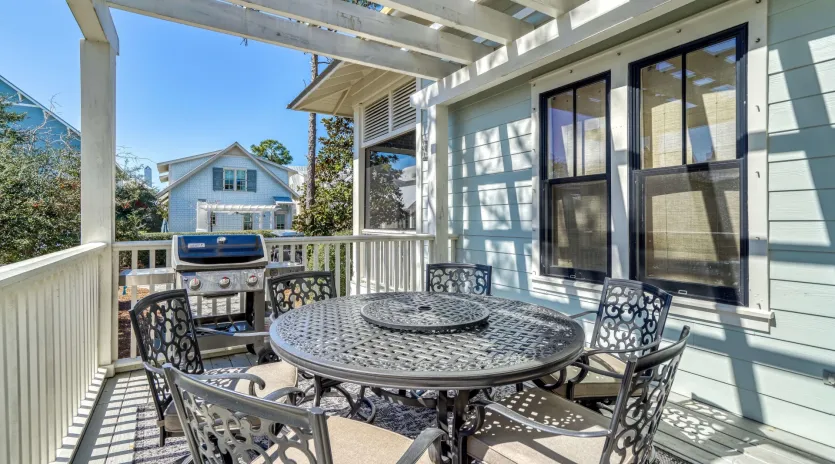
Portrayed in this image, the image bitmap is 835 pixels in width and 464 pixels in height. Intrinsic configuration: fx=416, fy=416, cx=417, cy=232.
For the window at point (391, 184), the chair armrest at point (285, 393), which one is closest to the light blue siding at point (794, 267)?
the chair armrest at point (285, 393)

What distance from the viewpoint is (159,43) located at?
2097 centimetres

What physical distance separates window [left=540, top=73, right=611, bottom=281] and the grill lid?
2.61m

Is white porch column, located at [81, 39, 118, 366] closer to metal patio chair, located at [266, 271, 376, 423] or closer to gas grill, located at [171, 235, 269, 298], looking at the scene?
gas grill, located at [171, 235, 269, 298]

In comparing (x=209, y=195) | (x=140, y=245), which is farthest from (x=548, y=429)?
(x=209, y=195)

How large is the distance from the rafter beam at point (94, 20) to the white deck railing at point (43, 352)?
1.60 m

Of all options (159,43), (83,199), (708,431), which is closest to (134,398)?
(83,199)

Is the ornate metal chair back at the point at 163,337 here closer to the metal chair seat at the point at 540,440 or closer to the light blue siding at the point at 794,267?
the metal chair seat at the point at 540,440

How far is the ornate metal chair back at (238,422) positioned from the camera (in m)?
0.91

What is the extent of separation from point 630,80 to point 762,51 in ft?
2.66

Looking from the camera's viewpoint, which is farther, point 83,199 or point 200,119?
point 200,119

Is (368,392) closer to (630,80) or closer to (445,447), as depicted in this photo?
(445,447)

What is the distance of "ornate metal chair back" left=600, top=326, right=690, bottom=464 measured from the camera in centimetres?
130

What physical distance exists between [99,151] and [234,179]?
18156 millimetres

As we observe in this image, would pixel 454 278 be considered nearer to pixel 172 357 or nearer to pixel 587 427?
pixel 587 427
